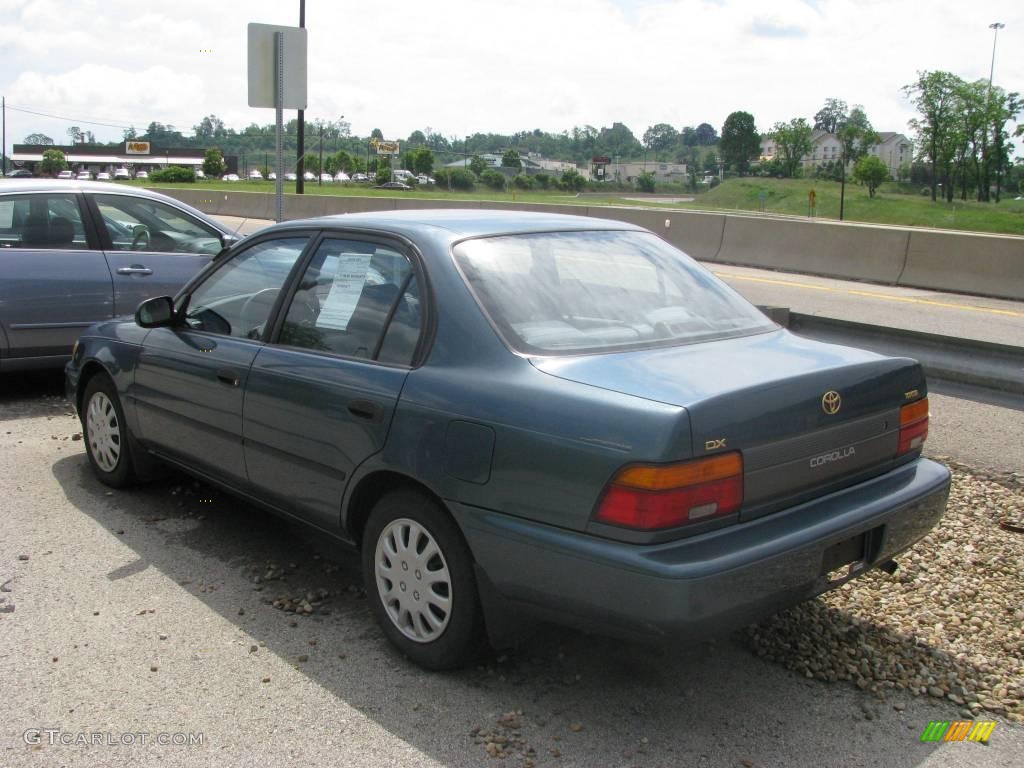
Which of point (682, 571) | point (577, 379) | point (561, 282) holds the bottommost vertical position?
point (682, 571)

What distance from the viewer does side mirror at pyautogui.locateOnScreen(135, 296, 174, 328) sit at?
16.9 feet

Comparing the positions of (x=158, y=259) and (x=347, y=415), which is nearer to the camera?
(x=347, y=415)

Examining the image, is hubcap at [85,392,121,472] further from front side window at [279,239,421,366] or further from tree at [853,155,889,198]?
tree at [853,155,889,198]

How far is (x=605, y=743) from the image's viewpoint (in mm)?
3318

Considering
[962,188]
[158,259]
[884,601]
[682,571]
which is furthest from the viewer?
[962,188]

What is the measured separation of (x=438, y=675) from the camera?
12.3 feet

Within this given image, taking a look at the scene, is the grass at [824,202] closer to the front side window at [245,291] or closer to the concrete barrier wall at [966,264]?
the concrete barrier wall at [966,264]

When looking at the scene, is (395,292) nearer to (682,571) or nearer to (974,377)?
(682,571)

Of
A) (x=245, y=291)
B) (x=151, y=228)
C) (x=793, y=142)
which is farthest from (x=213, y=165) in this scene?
(x=245, y=291)

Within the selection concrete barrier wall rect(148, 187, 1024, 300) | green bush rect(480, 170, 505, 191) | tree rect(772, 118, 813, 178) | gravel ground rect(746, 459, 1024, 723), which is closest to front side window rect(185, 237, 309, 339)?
gravel ground rect(746, 459, 1024, 723)

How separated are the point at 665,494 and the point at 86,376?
414 centimetres

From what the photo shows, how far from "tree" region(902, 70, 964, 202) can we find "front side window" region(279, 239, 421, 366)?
303 feet

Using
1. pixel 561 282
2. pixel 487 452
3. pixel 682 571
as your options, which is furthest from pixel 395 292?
pixel 682 571

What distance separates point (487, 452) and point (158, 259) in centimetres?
580
